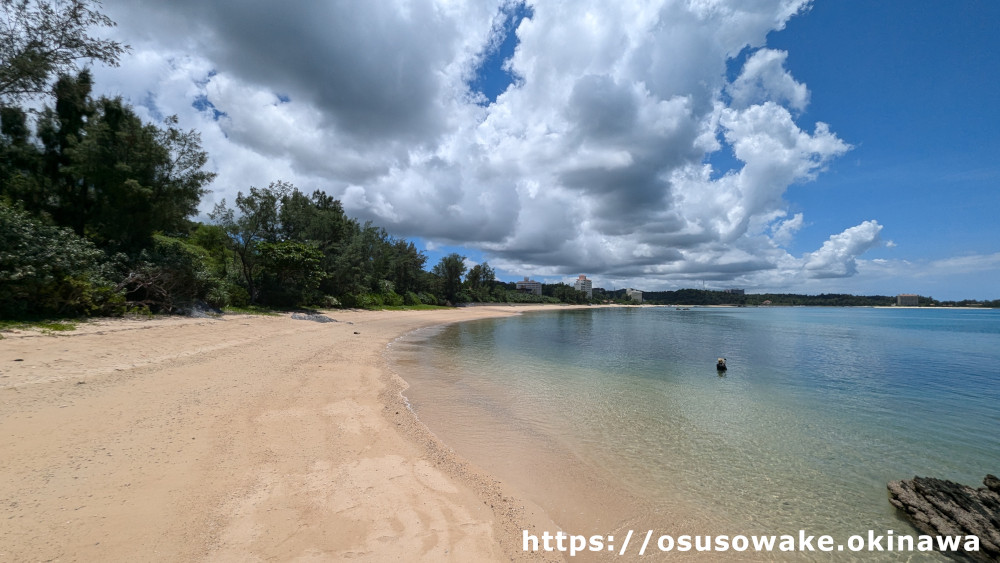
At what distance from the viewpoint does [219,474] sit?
511cm

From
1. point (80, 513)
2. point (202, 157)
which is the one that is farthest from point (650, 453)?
point (202, 157)

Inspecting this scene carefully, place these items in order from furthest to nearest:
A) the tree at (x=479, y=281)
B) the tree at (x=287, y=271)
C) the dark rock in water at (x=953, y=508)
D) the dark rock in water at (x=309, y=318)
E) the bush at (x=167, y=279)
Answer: the tree at (x=479, y=281), the tree at (x=287, y=271), the dark rock in water at (x=309, y=318), the bush at (x=167, y=279), the dark rock in water at (x=953, y=508)

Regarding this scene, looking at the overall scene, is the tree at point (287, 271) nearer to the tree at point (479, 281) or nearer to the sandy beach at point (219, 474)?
the sandy beach at point (219, 474)

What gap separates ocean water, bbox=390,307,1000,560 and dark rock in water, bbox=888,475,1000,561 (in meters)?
0.32

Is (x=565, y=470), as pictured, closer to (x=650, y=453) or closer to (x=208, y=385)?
(x=650, y=453)

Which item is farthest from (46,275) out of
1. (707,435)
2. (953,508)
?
(953,508)

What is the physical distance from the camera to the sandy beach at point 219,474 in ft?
12.5

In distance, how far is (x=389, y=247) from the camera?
64562mm

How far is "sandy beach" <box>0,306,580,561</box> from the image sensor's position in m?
3.80

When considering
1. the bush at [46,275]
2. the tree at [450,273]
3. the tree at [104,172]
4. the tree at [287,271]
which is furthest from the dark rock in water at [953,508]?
the tree at [450,273]

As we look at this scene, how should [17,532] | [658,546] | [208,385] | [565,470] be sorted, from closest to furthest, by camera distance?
[17,532]
[658,546]
[565,470]
[208,385]

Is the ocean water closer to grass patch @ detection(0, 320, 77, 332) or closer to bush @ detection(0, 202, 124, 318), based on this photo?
grass patch @ detection(0, 320, 77, 332)

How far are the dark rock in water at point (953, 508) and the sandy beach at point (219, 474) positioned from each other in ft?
20.2

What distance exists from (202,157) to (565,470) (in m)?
26.4
